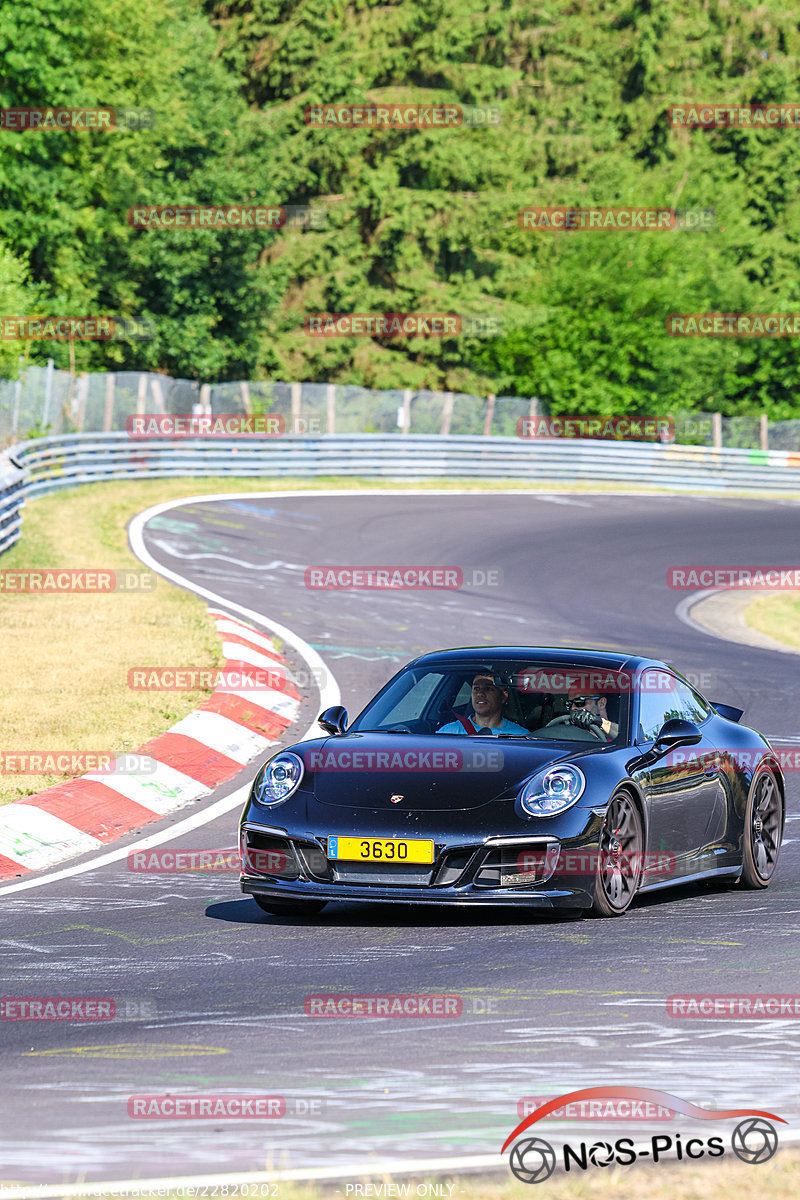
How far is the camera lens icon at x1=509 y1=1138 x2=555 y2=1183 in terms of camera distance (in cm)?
434

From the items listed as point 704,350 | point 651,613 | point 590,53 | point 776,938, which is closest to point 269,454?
point 651,613

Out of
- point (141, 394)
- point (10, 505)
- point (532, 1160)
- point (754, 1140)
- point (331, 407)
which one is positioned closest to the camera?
point (532, 1160)

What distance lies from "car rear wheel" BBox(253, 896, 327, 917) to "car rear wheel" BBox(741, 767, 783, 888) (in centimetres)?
245

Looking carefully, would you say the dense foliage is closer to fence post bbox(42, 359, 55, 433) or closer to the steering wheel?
fence post bbox(42, 359, 55, 433)

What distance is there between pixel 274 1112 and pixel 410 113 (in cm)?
5841

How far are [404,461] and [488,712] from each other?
2985cm

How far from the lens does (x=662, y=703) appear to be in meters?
9.46

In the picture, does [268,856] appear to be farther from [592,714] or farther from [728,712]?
[728,712]

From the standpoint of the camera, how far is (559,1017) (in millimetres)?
6289

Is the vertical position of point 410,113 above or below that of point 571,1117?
above

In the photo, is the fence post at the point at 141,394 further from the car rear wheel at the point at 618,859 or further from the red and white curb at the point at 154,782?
the car rear wheel at the point at 618,859

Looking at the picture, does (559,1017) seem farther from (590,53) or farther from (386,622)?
(590,53)

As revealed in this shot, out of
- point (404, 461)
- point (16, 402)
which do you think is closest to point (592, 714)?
point (16, 402)

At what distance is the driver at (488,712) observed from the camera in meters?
9.05
